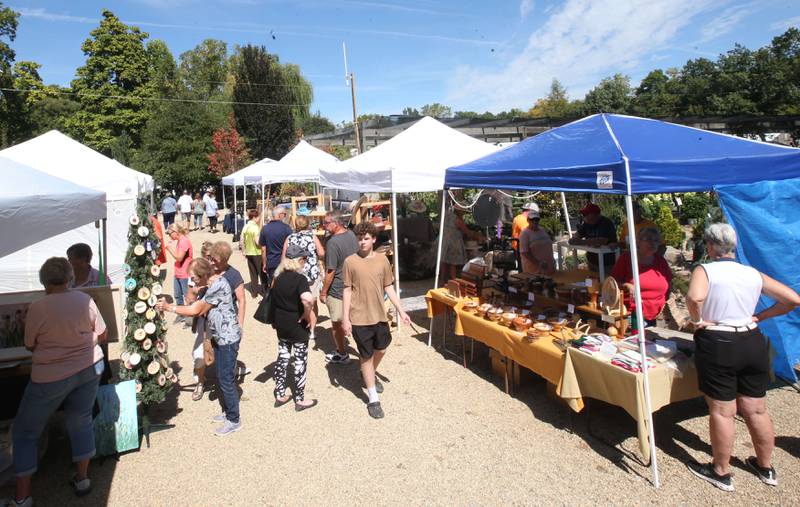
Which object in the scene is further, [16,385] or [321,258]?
[321,258]

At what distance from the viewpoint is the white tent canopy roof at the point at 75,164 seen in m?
8.43

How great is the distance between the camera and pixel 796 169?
4051mm

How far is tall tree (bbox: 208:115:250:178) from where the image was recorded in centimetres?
2797

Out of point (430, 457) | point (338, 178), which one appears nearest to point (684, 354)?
point (430, 457)

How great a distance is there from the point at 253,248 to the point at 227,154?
836 inches

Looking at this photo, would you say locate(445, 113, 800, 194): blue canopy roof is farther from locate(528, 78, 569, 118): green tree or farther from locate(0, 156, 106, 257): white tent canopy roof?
locate(528, 78, 569, 118): green tree

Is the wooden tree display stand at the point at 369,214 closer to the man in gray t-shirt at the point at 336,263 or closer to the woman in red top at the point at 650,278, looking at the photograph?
the man in gray t-shirt at the point at 336,263

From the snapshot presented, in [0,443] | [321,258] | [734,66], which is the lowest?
[0,443]

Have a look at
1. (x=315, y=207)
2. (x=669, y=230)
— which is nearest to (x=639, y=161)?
(x=669, y=230)

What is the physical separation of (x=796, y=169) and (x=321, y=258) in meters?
5.09

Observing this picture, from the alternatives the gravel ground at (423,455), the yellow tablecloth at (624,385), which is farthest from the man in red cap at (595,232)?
the yellow tablecloth at (624,385)

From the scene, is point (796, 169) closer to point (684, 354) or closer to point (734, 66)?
point (684, 354)

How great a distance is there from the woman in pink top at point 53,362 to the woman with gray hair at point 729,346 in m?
3.90

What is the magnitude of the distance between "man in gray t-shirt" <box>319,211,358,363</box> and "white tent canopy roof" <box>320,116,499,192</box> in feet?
4.24
